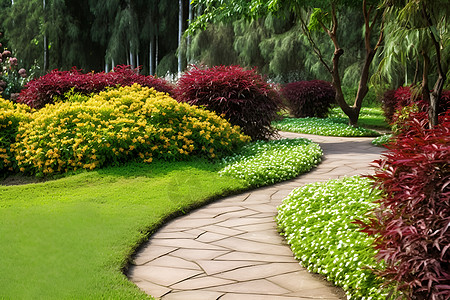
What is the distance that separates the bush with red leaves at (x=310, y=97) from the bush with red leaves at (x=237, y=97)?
657cm

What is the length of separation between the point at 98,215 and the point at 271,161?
366 centimetres

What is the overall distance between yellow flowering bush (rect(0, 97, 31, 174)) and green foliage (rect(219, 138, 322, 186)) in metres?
3.26

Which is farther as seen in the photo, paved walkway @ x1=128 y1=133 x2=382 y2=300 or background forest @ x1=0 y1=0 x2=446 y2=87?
background forest @ x1=0 y1=0 x2=446 y2=87

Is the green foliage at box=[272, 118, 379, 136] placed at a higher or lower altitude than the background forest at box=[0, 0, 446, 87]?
lower

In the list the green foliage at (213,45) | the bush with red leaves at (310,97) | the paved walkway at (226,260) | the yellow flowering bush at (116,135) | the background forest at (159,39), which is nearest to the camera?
the paved walkway at (226,260)

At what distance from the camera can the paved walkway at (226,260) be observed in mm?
3307

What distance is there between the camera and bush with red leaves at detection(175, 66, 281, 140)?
8.95 m

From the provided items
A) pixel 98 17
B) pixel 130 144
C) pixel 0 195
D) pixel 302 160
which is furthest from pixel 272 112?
pixel 98 17

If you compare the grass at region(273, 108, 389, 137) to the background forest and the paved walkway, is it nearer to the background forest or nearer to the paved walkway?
the background forest

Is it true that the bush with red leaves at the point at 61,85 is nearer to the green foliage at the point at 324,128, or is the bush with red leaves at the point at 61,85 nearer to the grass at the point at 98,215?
the grass at the point at 98,215

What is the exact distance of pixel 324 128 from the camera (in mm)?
12461

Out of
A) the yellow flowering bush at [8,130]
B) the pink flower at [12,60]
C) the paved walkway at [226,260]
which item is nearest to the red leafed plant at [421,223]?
the paved walkway at [226,260]

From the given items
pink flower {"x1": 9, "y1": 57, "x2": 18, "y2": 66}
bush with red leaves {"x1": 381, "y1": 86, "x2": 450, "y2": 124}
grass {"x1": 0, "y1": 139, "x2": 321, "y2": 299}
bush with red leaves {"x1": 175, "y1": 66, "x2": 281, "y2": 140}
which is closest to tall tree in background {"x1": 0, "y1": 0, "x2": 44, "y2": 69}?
pink flower {"x1": 9, "y1": 57, "x2": 18, "y2": 66}

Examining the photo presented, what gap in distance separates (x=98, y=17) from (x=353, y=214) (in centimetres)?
2454
